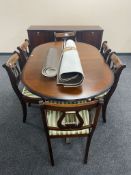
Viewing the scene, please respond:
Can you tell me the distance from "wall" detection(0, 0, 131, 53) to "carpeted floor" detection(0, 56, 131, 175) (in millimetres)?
1918

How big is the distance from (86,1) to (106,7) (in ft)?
1.35

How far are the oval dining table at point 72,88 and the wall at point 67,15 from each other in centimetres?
173

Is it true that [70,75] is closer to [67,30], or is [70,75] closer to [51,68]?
[51,68]

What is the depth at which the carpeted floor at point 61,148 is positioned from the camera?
145 cm

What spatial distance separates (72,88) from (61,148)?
28.4 inches

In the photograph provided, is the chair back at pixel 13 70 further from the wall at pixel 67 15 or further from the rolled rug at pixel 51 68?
the wall at pixel 67 15

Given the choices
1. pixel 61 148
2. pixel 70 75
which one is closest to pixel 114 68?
A: pixel 70 75

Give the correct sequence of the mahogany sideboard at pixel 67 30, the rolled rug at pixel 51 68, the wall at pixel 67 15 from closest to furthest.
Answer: the rolled rug at pixel 51 68 < the mahogany sideboard at pixel 67 30 < the wall at pixel 67 15

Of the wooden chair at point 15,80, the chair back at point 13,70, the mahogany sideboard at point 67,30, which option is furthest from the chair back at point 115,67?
the mahogany sideboard at point 67,30

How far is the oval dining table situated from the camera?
1209 mm

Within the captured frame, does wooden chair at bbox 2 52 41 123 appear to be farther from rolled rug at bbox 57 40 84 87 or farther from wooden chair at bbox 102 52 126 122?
wooden chair at bbox 102 52 126 122

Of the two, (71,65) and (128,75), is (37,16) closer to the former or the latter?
(128,75)

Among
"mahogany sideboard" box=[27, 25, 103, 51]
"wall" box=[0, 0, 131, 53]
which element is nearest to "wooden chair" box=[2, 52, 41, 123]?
"mahogany sideboard" box=[27, 25, 103, 51]

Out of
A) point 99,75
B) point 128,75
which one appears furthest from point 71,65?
point 128,75
